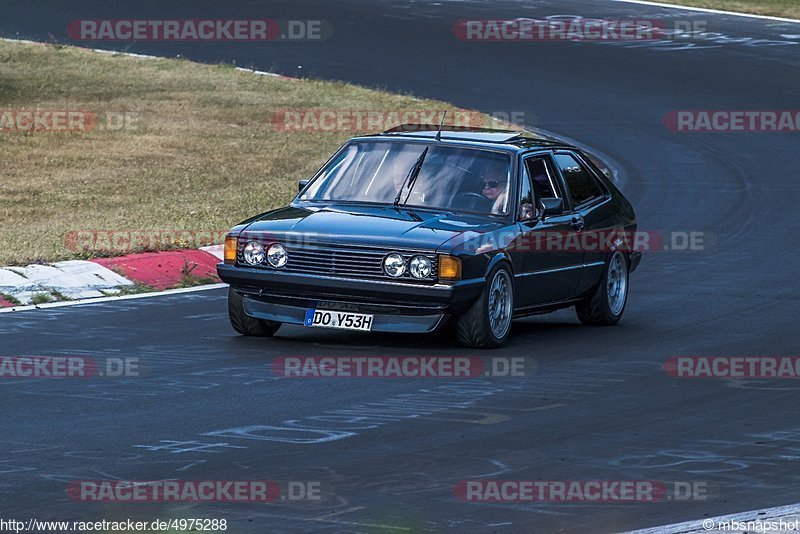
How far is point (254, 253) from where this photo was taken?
37.8 ft

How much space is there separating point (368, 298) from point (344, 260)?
0.31 meters

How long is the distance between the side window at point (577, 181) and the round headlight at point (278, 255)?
9.13 feet

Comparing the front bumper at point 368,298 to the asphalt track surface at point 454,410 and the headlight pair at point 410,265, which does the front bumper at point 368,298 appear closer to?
the headlight pair at point 410,265

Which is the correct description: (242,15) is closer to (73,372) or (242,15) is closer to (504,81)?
(504,81)

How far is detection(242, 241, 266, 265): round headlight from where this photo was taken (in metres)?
11.5

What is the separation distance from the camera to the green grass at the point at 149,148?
17484 millimetres

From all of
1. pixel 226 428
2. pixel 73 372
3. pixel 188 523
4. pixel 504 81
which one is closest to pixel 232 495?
pixel 188 523

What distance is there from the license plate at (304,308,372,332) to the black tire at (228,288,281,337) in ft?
2.20

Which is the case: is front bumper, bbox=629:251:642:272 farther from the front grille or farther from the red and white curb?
the red and white curb
